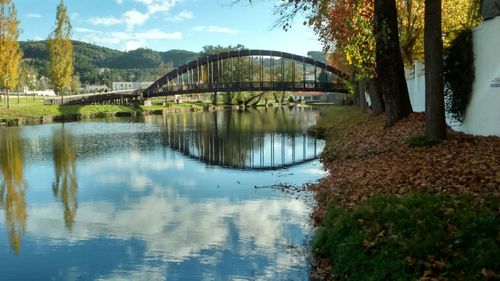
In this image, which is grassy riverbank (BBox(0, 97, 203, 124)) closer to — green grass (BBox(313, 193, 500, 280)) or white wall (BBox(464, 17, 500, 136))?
white wall (BBox(464, 17, 500, 136))

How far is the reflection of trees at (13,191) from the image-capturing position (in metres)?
10.8

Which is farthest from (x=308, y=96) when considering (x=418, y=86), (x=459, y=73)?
(x=459, y=73)

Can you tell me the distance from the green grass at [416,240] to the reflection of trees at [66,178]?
21.9 ft

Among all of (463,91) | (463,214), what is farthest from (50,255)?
(463,91)

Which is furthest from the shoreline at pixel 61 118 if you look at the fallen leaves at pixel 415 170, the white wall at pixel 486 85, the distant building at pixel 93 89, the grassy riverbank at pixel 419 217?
the distant building at pixel 93 89

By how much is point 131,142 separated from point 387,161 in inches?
819

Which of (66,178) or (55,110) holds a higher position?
(55,110)

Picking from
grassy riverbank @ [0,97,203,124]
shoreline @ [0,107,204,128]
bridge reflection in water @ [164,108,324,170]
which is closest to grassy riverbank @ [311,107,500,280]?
bridge reflection in water @ [164,108,324,170]

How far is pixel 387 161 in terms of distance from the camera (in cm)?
1223

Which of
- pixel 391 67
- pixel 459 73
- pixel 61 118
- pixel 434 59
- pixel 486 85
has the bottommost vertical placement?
pixel 61 118

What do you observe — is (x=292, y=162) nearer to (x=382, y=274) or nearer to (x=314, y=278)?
(x=314, y=278)

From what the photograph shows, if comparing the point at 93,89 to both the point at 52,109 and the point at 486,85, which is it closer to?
the point at 52,109

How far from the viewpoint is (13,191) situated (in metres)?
15.5

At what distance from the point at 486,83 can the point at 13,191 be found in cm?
1443
